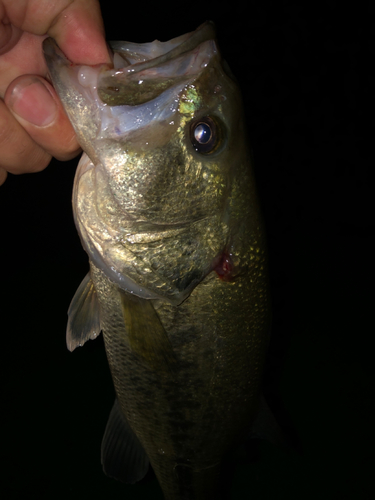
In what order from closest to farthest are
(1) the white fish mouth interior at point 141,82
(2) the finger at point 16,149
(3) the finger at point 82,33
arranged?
1. (1) the white fish mouth interior at point 141,82
2. (3) the finger at point 82,33
3. (2) the finger at point 16,149

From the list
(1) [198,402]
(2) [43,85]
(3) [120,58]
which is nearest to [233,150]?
(3) [120,58]

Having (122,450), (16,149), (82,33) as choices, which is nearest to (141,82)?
(82,33)

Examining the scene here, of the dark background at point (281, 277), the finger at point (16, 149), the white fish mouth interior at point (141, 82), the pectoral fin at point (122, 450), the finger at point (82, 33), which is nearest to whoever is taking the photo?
the white fish mouth interior at point (141, 82)

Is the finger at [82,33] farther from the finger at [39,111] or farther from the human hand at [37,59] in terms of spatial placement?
the finger at [39,111]

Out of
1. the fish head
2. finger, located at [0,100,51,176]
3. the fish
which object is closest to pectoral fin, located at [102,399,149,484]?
the fish

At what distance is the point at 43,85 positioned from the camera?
1.07m

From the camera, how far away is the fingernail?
3.49ft

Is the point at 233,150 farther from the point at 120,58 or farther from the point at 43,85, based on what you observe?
the point at 43,85

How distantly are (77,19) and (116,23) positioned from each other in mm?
3244

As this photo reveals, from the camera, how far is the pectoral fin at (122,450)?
143cm

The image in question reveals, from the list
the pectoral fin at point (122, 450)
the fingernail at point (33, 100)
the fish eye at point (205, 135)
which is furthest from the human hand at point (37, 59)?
the pectoral fin at point (122, 450)

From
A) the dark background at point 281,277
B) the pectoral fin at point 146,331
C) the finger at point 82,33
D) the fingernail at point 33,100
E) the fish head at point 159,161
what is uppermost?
the finger at point 82,33

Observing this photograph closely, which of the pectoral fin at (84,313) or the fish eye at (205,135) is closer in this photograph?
the fish eye at (205,135)

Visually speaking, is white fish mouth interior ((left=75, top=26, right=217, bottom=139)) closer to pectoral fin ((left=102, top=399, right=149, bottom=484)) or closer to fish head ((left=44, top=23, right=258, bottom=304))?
fish head ((left=44, top=23, right=258, bottom=304))
